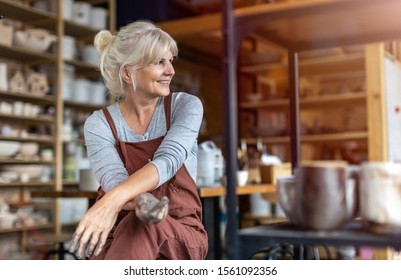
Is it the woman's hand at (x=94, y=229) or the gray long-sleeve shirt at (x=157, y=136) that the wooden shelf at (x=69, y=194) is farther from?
the woman's hand at (x=94, y=229)

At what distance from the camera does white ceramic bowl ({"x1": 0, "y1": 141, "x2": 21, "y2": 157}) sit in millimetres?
3787

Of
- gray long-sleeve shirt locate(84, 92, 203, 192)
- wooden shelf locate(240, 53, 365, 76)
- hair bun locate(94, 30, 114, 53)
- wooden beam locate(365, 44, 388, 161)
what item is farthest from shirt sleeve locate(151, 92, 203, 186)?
wooden shelf locate(240, 53, 365, 76)

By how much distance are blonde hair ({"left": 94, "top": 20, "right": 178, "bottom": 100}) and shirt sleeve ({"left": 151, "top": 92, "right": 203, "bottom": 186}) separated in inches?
6.2

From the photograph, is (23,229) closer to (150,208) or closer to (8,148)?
(8,148)

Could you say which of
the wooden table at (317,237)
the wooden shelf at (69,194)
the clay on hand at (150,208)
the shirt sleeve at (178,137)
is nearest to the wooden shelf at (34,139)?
the wooden shelf at (69,194)

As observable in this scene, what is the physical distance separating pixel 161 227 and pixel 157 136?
0.98 feet

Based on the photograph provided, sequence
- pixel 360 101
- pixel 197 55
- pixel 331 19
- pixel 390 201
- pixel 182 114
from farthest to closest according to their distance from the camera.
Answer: pixel 197 55 → pixel 360 101 → pixel 182 114 → pixel 331 19 → pixel 390 201

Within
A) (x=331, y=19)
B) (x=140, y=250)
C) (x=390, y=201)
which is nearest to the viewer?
(x=390, y=201)

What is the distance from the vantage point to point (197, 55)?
5438 millimetres

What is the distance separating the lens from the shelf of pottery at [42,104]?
3898 millimetres

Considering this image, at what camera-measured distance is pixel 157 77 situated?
1.65 m

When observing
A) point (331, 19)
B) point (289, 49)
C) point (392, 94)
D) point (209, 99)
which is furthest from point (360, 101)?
point (331, 19)
